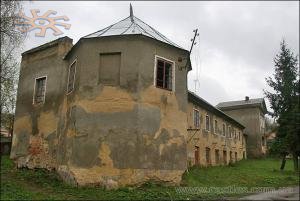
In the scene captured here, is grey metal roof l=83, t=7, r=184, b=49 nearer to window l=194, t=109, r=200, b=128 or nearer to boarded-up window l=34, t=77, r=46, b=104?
boarded-up window l=34, t=77, r=46, b=104

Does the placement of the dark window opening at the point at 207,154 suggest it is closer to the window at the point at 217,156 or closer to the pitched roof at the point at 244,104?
the window at the point at 217,156

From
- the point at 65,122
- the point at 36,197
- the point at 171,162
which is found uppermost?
the point at 65,122

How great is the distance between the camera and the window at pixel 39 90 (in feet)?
64.3

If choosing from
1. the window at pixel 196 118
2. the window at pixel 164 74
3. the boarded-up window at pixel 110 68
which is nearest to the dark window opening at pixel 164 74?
the window at pixel 164 74

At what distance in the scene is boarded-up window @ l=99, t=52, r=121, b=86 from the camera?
1563 centimetres

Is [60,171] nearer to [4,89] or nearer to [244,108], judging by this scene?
[4,89]

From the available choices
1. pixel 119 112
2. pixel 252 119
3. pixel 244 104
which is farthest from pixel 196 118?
pixel 244 104

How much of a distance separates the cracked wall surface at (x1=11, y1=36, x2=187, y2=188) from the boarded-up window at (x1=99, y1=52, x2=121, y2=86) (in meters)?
0.07

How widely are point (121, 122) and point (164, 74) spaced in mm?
3387

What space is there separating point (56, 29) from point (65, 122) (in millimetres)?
5364

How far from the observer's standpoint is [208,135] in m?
27.7

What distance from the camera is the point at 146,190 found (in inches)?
544

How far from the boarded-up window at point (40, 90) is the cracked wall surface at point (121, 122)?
235 centimetres

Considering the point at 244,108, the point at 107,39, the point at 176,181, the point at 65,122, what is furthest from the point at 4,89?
the point at 244,108
